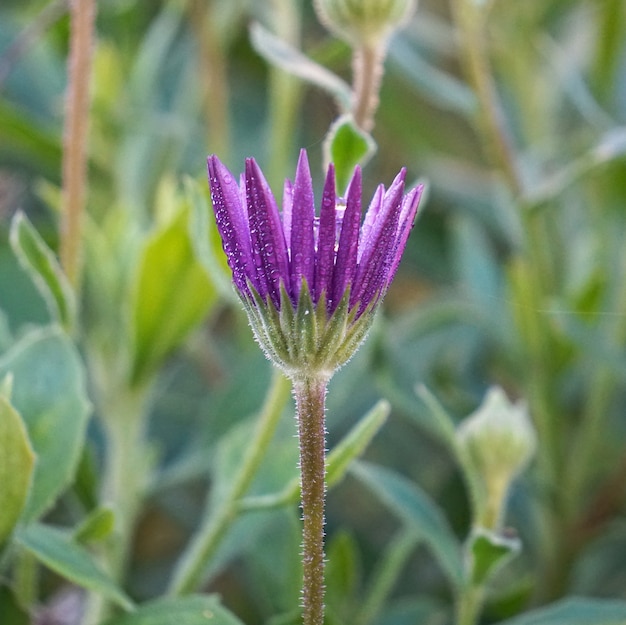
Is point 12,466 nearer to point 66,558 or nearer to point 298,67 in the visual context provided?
point 66,558

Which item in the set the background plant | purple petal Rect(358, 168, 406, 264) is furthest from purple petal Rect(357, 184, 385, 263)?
the background plant

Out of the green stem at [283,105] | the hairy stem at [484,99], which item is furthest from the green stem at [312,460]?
the green stem at [283,105]

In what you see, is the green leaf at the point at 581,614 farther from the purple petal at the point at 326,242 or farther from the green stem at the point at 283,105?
the green stem at the point at 283,105

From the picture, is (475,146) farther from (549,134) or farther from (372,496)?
(372,496)

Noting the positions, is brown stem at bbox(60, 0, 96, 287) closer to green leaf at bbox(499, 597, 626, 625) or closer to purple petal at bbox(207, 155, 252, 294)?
purple petal at bbox(207, 155, 252, 294)


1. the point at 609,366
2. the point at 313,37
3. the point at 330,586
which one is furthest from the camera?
the point at 313,37

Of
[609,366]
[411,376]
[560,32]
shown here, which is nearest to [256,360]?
[411,376]

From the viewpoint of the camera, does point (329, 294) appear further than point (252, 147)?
No

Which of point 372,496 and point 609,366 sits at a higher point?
point 609,366
